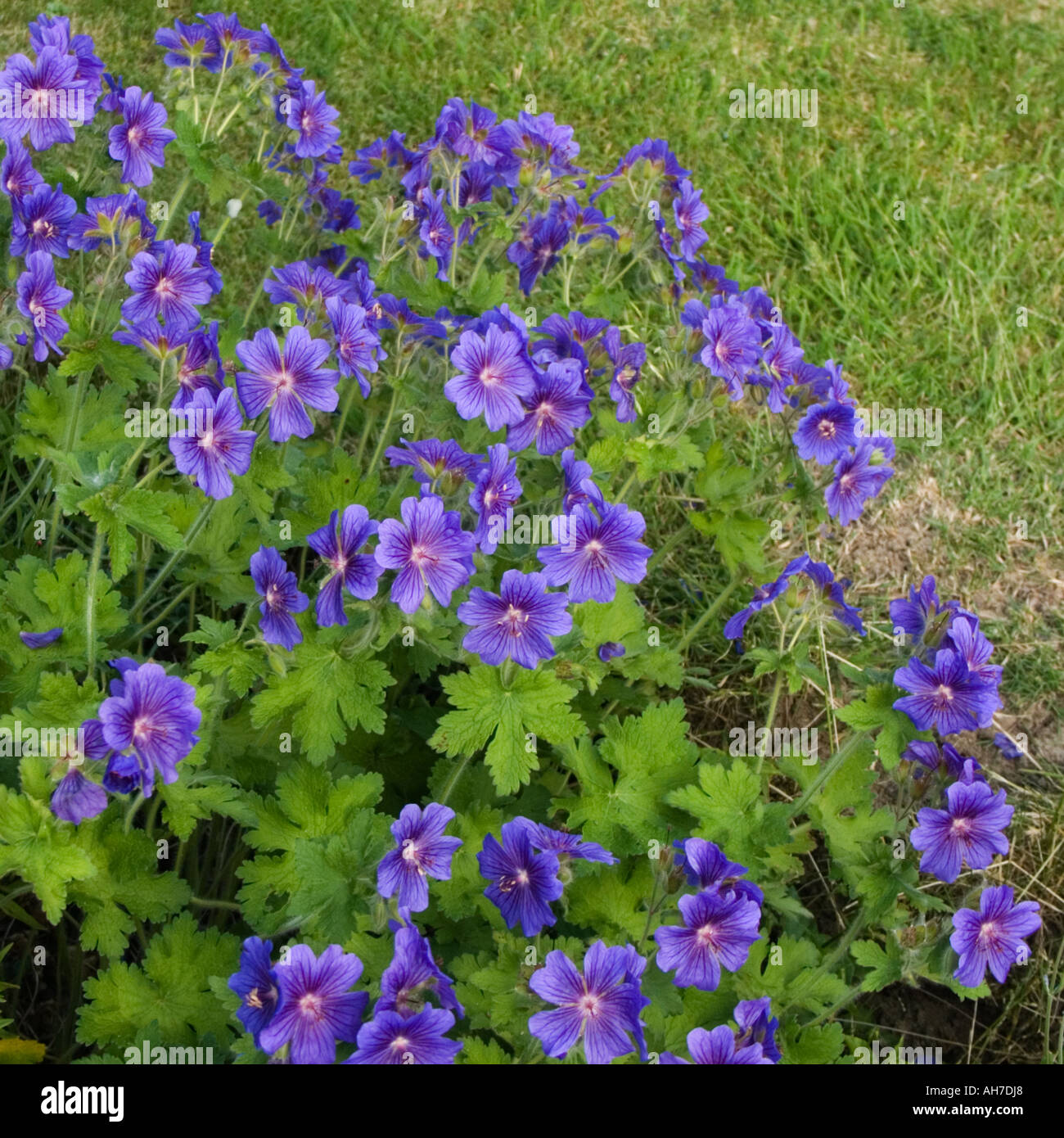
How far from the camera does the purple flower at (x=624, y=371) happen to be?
2.65 m

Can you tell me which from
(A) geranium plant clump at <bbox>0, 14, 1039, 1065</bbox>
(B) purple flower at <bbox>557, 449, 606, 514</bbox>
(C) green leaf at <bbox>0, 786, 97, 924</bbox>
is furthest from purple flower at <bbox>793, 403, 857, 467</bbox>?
(C) green leaf at <bbox>0, 786, 97, 924</bbox>

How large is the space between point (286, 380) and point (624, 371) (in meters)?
0.74

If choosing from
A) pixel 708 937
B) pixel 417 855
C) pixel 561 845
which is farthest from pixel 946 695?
pixel 417 855

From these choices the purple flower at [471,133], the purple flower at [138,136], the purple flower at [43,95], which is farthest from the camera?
the purple flower at [471,133]

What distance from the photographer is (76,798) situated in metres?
1.93

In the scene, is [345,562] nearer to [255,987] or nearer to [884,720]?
[255,987]

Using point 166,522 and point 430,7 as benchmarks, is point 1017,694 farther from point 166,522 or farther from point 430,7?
point 430,7

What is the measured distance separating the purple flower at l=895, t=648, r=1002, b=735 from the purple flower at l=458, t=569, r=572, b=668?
573mm

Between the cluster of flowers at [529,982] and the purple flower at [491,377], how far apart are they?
0.73 meters

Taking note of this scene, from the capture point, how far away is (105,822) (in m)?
2.24

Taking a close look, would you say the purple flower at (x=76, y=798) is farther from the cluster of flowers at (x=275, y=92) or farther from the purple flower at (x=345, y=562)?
the cluster of flowers at (x=275, y=92)

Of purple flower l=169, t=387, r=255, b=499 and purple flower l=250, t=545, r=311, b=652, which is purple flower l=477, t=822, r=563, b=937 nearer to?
purple flower l=250, t=545, r=311, b=652

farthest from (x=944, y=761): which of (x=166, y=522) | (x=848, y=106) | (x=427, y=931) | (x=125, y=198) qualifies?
(x=848, y=106)

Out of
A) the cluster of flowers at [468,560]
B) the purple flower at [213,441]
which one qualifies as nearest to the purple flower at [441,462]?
the cluster of flowers at [468,560]
